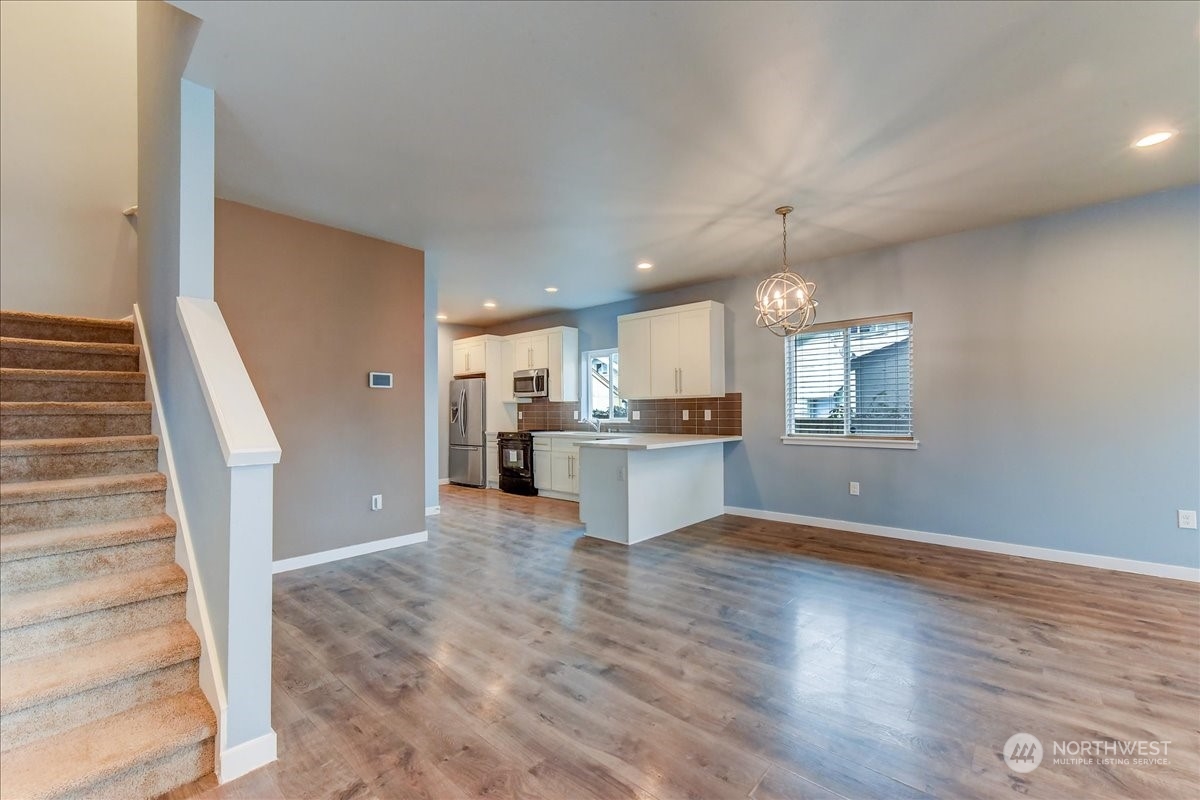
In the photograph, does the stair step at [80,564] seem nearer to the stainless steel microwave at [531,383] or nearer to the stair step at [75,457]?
the stair step at [75,457]

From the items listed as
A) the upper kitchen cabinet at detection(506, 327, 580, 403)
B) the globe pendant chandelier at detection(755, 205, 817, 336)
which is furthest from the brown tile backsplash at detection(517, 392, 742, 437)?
the globe pendant chandelier at detection(755, 205, 817, 336)

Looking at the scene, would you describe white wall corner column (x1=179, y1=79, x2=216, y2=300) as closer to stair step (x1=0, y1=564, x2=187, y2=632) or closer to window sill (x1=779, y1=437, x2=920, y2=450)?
stair step (x1=0, y1=564, x2=187, y2=632)

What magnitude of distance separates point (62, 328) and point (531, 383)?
4.67m

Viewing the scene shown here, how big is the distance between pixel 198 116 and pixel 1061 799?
160 inches

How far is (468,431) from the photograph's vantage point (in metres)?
7.45

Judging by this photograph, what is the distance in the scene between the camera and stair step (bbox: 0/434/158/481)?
206 cm

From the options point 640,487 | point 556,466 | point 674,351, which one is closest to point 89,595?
point 640,487

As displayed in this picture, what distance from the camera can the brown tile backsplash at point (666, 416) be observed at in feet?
17.7

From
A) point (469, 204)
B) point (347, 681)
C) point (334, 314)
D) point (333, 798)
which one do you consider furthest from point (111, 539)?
point (469, 204)

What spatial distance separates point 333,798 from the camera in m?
1.47

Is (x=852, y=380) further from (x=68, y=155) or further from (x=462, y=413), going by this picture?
(x=68, y=155)

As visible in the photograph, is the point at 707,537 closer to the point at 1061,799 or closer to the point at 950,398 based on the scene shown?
the point at 950,398

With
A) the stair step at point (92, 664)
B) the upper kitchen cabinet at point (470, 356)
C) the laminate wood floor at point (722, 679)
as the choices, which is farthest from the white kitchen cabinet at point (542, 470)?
the stair step at point (92, 664)

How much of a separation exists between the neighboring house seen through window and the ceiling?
306 cm
